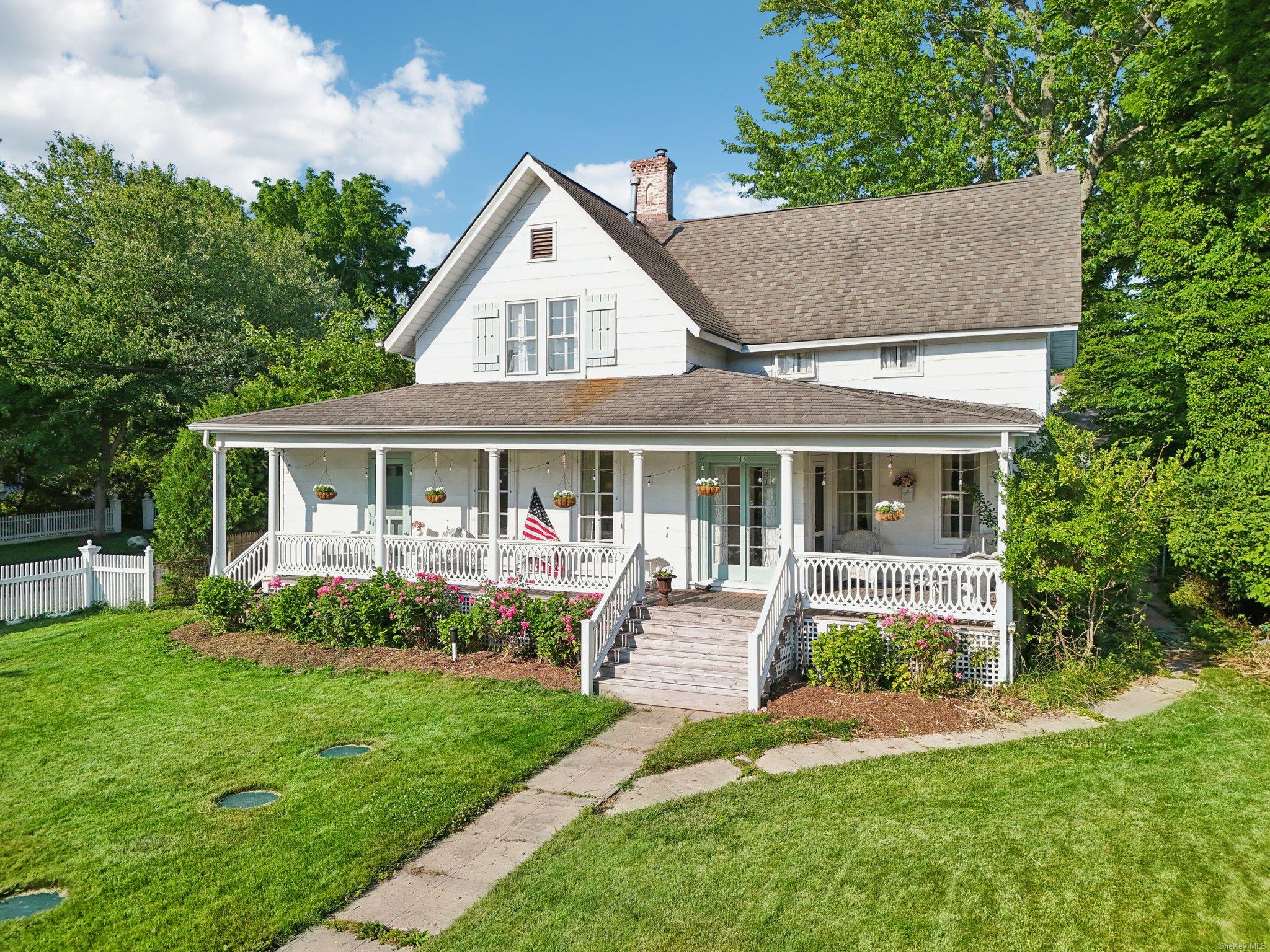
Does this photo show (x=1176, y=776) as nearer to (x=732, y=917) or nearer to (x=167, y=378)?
(x=732, y=917)

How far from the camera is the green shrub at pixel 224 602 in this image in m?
15.6

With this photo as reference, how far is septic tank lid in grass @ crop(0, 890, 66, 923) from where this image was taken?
6.28 m

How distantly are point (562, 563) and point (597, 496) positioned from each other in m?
1.88

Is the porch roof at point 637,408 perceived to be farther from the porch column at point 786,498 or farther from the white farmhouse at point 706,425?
the porch column at point 786,498

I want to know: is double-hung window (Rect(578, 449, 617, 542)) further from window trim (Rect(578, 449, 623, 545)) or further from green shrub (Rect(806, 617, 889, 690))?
green shrub (Rect(806, 617, 889, 690))

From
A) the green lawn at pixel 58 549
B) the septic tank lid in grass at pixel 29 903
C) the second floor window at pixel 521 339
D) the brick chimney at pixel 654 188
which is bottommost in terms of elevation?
the septic tank lid in grass at pixel 29 903

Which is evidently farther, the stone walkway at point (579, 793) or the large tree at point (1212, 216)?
the large tree at point (1212, 216)

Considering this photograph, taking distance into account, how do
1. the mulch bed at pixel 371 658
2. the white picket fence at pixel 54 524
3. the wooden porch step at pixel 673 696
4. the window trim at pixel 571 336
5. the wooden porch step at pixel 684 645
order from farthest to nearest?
the white picket fence at pixel 54 524, the window trim at pixel 571 336, the mulch bed at pixel 371 658, the wooden porch step at pixel 684 645, the wooden porch step at pixel 673 696

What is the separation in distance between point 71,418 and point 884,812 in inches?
1174

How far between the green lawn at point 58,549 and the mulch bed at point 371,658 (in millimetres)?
13465

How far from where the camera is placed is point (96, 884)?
6.68m

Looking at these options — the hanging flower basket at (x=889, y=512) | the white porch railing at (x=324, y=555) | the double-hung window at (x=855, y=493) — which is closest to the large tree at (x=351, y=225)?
the white porch railing at (x=324, y=555)

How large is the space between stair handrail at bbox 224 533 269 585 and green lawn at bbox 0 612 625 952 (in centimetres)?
261

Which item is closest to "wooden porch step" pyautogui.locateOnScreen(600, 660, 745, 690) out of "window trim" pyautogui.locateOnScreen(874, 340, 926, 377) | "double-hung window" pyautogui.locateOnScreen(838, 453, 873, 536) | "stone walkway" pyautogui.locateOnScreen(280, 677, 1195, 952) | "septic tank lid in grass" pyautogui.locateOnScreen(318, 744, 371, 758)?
"stone walkway" pyautogui.locateOnScreen(280, 677, 1195, 952)
